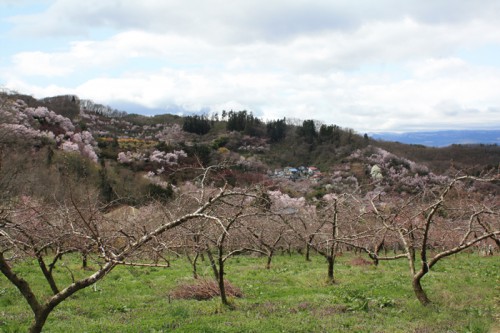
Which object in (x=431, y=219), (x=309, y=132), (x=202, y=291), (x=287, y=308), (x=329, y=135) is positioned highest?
(x=309, y=132)

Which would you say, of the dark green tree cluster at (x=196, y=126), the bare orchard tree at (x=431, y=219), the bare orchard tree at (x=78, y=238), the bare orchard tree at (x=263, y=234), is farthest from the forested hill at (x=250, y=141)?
the bare orchard tree at (x=78, y=238)

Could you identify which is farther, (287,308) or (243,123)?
(243,123)

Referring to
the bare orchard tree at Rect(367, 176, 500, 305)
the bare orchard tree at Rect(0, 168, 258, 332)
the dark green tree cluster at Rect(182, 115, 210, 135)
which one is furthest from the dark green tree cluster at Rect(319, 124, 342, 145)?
the bare orchard tree at Rect(0, 168, 258, 332)

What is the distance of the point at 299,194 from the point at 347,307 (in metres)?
59.2

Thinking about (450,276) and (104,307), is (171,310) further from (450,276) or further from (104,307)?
(450,276)

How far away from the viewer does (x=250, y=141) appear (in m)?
116

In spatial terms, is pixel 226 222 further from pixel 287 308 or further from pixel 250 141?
pixel 250 141

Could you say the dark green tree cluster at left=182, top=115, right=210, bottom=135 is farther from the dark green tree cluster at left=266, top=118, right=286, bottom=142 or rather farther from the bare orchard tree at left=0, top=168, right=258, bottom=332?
the bare orchard tree at left=0, top=168, right=258, bottom=332

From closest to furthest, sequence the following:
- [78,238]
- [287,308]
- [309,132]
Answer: [78,238]
[287,308]
[309,132]

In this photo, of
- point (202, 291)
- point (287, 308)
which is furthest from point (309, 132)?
point (287, 308)

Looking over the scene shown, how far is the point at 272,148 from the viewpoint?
114000 millimetres

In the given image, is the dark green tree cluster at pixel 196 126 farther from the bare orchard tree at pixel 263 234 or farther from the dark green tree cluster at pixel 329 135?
the bare orchard tree at pixel 263 234

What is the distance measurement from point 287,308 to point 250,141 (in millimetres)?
106308

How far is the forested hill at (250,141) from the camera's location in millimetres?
→ 92500
